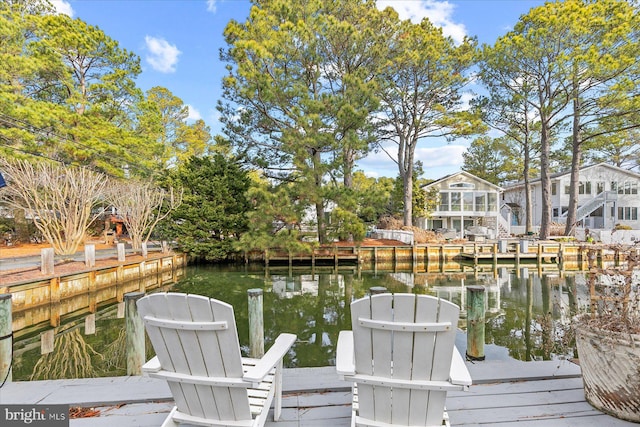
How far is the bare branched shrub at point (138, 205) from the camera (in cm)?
1299

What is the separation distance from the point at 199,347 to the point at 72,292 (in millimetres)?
8208

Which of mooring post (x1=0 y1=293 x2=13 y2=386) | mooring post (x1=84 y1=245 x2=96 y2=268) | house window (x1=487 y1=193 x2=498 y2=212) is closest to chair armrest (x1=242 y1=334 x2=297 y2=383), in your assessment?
mooring post (x1=0 y1=293 x2=13 y2=386)

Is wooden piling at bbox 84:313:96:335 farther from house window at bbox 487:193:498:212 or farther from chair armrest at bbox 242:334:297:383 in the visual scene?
house window at bbox 487:193:498:212

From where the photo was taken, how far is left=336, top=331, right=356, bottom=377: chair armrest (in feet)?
4.81

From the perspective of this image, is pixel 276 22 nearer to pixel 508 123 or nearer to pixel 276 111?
pixel 276 111

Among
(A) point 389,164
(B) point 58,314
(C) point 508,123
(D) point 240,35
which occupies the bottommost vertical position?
(B) point 58,314

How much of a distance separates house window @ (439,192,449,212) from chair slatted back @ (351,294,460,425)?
22.3 m

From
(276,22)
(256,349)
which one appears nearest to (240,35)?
(276,22)

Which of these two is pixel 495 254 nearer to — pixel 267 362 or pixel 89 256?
pixel 89 256

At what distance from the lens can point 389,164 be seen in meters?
22.3

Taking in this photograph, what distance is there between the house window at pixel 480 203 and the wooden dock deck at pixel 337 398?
2186cm

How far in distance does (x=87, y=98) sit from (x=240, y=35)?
9374 millimetres

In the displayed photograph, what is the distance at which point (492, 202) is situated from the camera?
22.5 m

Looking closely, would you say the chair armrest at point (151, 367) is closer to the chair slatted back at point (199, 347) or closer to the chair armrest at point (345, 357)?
the chair slatted back at point (199, 347)
